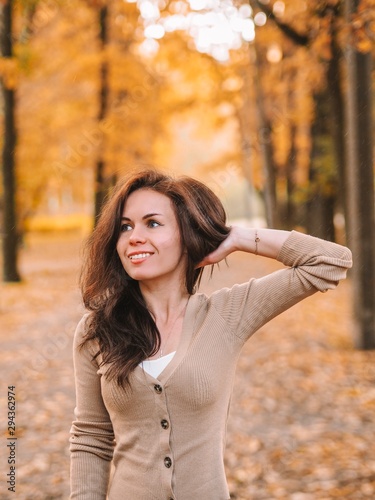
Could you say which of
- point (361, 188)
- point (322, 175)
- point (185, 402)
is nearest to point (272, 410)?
point (361, 188)

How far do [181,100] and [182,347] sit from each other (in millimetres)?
18628

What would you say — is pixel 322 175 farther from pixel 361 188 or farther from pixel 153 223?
pixel 153 223

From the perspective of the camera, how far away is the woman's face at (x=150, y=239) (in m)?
2.24

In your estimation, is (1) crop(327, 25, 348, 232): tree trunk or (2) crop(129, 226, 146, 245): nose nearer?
(2) crop(129, 226, 146, 245): nose

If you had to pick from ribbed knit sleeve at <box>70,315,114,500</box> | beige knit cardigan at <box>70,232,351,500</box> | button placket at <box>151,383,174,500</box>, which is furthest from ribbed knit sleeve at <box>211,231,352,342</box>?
ribbed knit sleeve at <box>70,315,114,500</box>

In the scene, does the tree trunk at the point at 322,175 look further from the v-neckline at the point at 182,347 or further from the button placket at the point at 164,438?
the button placket at the point at 164,438

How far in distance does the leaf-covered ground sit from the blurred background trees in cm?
115

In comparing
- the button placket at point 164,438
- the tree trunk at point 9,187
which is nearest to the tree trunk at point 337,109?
the button placket at point 164,438

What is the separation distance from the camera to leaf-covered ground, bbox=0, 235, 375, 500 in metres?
4.68

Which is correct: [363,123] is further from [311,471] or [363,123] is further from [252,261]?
[252,261]

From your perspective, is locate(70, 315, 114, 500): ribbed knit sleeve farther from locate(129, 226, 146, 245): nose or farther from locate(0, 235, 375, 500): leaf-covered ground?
locate(0, 235, 375, 500): leaf-covered ground

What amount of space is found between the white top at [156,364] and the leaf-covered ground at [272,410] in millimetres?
2700

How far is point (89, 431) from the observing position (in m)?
2.23

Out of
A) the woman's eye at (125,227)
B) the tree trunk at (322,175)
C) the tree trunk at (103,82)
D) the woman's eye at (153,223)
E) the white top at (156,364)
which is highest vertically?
the tree trunk at (103,82)
